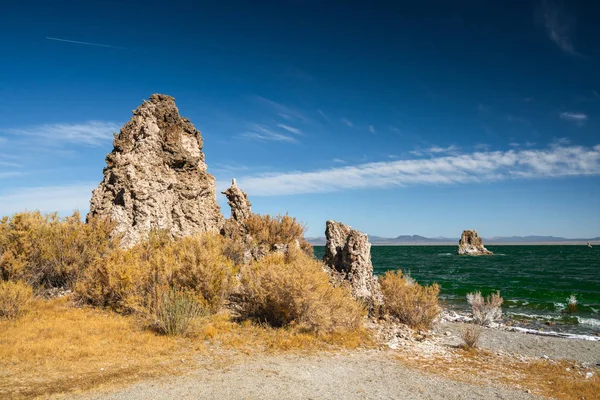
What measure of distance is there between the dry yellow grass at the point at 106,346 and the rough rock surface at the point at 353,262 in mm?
2727

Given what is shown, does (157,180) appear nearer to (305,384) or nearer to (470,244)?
(305,384)

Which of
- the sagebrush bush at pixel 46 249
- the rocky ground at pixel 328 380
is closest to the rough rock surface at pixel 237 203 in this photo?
the sagebrush bush at pixel 46 249

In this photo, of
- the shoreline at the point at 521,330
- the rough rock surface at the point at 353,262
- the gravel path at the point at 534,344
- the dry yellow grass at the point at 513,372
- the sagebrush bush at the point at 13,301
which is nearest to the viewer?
the dry yellow grass at the point at 513,372

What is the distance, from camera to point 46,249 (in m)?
13.8

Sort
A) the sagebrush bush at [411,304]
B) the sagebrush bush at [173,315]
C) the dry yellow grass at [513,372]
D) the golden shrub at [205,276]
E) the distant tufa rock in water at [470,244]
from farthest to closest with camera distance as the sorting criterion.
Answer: the distant tufa rock in water at [470,244] < the sagebrush bush at [411,304] < the golden shrub at [205,276] < the sagebrush bush at [173,315] < the dry yellow grass at [513,372]

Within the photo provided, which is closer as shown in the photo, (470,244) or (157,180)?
(157,180)

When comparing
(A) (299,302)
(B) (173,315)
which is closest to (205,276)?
(B) (173,315)

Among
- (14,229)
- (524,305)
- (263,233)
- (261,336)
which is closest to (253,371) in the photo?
(261,336)

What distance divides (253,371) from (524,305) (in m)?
18.3

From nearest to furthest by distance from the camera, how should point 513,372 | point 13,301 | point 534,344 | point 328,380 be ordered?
point 328,380 < point 513,372 < point 13,301 < point 534,344

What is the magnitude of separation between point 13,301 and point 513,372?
40.5 ft

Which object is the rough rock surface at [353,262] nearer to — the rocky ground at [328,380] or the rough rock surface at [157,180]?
the rocky ground at [328,380]

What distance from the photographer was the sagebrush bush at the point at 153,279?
1146 centimetres

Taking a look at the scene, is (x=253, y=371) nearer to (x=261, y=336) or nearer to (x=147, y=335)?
(x=261, y=336)
